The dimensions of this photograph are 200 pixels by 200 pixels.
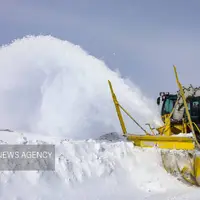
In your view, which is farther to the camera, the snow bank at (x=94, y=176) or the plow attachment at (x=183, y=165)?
the plow attachment at (x=183, y=165)

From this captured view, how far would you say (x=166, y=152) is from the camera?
8.45 meters

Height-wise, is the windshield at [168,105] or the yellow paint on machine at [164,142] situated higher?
the windshield at [168,105]

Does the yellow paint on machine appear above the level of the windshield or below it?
below

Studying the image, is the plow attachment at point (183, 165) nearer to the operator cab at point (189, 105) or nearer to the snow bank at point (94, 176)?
the snow bank at point (94, 176)

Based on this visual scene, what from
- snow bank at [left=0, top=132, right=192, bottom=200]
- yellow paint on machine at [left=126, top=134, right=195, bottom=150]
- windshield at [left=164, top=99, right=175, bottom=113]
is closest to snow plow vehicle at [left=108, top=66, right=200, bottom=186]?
yellow paint on machine at [left=126, top=134, right=195, bottom=150]

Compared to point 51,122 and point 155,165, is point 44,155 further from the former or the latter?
point 51,122

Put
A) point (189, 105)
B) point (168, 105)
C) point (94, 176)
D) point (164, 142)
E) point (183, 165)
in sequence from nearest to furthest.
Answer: point (94, 176) < point (183, 165) < point (164, 142) < point (189, 105) < point (168, 105)

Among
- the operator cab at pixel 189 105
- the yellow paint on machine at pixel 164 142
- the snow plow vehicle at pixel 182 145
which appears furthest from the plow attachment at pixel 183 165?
the operator cab at pixel 189 105

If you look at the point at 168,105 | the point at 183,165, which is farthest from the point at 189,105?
the point at 183,165

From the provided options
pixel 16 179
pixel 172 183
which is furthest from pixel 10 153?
pixel 172 183

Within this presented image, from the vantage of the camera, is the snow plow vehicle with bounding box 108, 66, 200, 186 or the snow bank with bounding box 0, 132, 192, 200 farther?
the snow plow vehicle with bounding box 108, 66, 200, 186

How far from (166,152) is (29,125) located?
7.81 metres

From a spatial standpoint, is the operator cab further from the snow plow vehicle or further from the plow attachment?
the plow attachment

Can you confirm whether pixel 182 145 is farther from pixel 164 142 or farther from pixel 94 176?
pixel 94 176
